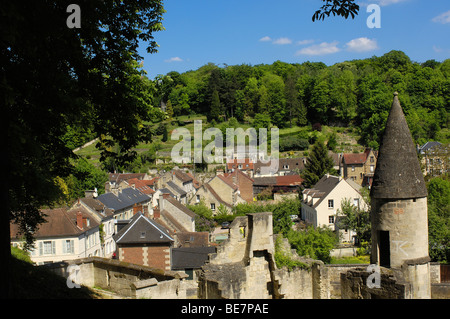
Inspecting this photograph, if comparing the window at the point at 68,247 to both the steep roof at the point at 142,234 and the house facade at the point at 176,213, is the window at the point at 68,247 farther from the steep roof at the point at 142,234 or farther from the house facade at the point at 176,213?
the house facade at the point at 176,213

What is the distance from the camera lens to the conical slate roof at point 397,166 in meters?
14.9

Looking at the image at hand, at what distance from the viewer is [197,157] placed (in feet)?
322

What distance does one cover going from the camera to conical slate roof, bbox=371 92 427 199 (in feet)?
48.9

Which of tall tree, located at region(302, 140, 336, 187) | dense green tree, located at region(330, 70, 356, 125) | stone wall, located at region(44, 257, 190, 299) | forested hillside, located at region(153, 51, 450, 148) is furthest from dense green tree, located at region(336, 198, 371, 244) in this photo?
dense green tree, located at region(330, 70, 356, 125)

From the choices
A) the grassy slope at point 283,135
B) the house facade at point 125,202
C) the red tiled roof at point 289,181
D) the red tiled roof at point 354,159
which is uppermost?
the grassy slope at point 283,135

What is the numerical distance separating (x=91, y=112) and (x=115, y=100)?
2.63 feet

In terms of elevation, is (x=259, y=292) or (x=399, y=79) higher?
(x=399, y=79)

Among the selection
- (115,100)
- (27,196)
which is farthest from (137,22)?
(27,196)

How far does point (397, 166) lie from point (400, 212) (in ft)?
5.30

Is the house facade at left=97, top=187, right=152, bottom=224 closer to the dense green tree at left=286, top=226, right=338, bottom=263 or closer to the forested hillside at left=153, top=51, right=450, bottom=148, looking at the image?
the dense green tree at left=286, top=226, right=338, bottom=263

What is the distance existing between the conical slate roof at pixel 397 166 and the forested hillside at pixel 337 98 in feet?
321

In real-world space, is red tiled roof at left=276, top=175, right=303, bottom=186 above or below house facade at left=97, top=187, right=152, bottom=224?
above

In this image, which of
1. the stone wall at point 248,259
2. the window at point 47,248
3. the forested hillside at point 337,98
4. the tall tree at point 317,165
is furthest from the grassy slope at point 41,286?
the forested hillside at point 337,98

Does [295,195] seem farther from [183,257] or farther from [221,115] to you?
[221,115]
